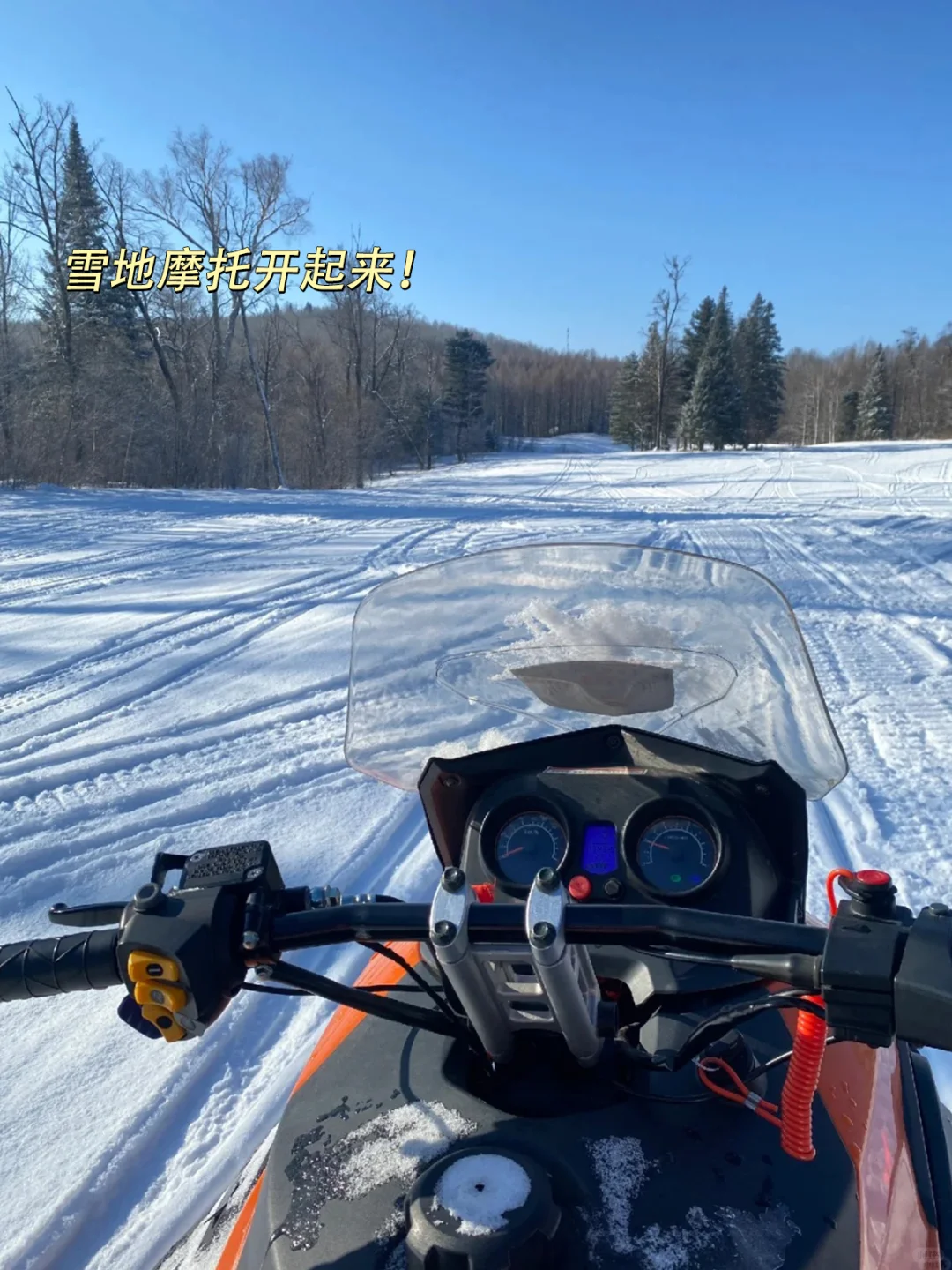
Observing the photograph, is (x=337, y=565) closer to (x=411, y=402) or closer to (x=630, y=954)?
(x=630, y=954)

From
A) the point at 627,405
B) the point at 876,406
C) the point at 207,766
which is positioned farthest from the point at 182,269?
the point at 876,406

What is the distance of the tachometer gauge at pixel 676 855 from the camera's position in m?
1.82

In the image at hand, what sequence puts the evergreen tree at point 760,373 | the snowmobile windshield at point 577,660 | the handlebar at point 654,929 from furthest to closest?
the evergreen tree at point 760,373 → the snowmobile windshield at point 577,660 → the handlebar at point 654,929

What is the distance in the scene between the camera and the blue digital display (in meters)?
1.86

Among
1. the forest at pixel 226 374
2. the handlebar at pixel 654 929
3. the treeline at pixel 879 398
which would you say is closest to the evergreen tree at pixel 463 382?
the forest at pixel 226 374

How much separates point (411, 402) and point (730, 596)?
5274cm

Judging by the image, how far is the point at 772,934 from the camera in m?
1.12

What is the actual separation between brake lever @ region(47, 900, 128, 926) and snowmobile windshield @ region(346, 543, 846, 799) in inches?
36.8

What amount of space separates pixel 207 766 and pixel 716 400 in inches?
2065

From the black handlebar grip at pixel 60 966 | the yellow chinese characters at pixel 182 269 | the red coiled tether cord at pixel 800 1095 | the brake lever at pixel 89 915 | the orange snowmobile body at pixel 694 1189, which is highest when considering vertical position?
the yellow chinese characters at pixel 182 269

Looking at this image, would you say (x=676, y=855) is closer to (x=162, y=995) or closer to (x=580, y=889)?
(x=580, y=889)

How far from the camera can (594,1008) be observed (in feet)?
4.38

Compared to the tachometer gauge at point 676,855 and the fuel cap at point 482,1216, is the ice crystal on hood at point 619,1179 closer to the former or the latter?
the fuel cap at point 482,1216

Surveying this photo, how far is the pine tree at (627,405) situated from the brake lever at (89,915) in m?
62.0
